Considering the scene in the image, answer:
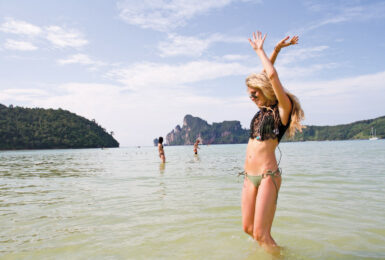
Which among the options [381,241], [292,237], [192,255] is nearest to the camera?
[192,255]

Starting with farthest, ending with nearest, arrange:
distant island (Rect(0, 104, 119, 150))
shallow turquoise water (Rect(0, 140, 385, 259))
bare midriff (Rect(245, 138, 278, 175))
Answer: distant island (Rect(0, 104, 119, 150)), shallow turquoise water (Rect(0, 140, 385, 259)), bare midriff (Rect(245, 138, 278, 175))

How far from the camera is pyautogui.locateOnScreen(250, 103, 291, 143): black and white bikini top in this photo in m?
3.38

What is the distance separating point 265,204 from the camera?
336 centimetres

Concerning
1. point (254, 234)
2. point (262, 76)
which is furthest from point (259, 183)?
point (262, 76)

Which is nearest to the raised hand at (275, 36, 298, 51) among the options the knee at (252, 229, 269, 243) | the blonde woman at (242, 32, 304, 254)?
the blonde woman at (242, 32, 304, 254)

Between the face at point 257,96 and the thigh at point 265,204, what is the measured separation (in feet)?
3.15

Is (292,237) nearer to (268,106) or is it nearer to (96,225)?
(268,106)

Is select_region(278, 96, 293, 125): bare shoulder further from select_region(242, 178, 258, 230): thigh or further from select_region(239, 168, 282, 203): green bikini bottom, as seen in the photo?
select_region(242, 178, 258, 230): thigh

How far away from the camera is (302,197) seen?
26.3 feet

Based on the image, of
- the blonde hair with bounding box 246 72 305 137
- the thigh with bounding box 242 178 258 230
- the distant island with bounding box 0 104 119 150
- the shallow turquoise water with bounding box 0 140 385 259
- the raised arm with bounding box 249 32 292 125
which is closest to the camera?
the raised arm with bounding box 249 32 292 125

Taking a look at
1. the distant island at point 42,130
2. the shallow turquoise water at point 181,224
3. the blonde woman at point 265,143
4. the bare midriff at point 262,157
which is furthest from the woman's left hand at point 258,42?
the distant island at point 42,130

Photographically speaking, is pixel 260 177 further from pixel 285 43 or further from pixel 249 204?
pixel 285 43

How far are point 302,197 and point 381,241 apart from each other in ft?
11.8

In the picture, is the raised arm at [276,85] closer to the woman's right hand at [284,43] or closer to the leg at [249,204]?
the woman's right hand at [284,43]
